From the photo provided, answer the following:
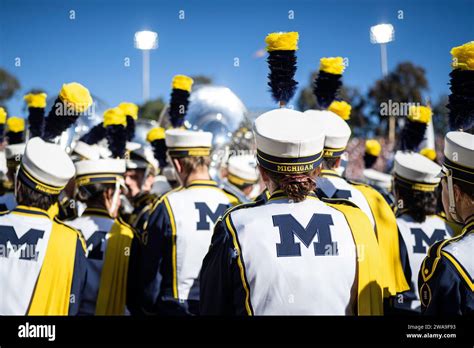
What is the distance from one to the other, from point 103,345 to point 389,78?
60.3 ft

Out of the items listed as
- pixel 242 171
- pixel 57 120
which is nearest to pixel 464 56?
pixel 57 120

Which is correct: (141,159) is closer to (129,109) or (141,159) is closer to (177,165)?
(129,109)

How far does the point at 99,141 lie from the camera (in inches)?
212

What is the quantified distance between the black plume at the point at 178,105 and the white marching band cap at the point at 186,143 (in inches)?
34.6

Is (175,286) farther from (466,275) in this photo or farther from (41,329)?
(466,275)

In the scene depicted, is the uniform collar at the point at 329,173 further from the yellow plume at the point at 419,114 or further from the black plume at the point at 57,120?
the black plume at the point at 57,120

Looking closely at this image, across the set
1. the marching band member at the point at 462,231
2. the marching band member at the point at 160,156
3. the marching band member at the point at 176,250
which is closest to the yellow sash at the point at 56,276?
the marching band member at the point at 176,250

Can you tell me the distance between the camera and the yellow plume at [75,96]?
379 centimetres

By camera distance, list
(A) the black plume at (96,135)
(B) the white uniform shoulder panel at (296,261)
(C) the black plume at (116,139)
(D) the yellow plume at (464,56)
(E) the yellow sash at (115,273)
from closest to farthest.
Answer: (B) the white uniform shoulder panel at (296,261) < (D) the yellow plume at (464,56) < (E) the yellow sash at (115,273) < (C) the black plume at (116,139) < (A) the black plume at (96,135)

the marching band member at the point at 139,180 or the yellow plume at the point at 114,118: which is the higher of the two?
the yellow plume at the point at 114,118

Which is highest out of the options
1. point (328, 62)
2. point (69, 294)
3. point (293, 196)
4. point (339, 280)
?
point (328, 62)

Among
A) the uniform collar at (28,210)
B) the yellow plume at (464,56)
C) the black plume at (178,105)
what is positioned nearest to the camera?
the yellow plume at (464,56)

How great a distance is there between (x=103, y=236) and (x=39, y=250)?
3.26 feet

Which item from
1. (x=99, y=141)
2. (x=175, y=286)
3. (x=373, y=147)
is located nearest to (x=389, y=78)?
(x=373, y=147)
